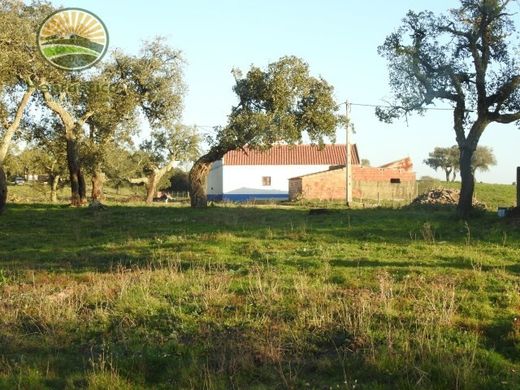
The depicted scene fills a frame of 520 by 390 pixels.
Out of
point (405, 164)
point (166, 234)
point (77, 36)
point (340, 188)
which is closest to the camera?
point (77, 36)

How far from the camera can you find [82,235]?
18.9 meters

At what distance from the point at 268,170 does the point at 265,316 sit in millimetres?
67763

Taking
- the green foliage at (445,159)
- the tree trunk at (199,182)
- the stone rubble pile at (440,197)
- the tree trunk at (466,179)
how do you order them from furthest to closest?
the green foliage at (445,159) → the stone rubble pile at (440,197) → the tree trunk at (199,182) → the tree trunk at (466,179)

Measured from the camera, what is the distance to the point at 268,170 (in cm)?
7562

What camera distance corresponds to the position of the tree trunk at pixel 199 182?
104 feet

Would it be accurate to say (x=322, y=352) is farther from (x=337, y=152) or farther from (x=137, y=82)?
(x=337, y=152)

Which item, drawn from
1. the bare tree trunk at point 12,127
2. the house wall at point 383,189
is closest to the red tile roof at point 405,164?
the house wall at point 383,189

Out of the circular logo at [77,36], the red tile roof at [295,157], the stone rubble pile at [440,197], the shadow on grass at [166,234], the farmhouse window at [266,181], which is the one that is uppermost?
the red tile roof at [295,157]

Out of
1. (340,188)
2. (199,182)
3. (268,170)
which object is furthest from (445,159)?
(199,182)

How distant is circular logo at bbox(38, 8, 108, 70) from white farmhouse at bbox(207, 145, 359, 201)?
58.3 meters

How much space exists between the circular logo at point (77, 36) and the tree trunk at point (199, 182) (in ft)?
50.4

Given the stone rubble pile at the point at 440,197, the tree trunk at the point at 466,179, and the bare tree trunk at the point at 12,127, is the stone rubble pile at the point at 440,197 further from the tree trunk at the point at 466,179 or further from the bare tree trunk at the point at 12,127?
the bare tree trunk at the point at 12,127

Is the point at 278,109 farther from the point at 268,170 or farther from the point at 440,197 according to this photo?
the point at 268,170

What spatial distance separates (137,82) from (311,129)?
10371mm
